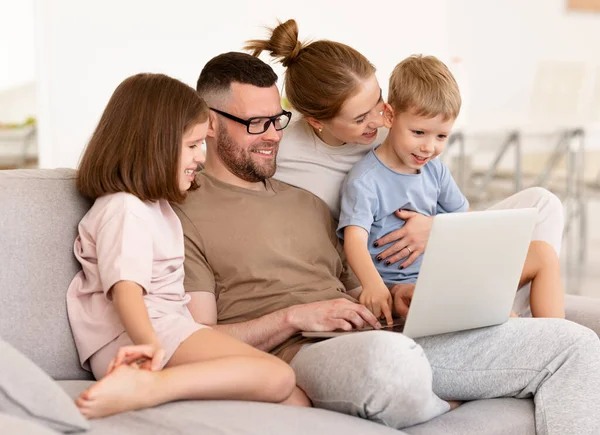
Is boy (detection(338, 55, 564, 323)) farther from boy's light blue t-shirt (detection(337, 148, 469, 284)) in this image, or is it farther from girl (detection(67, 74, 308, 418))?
girl (detection(67, 74, 308, 418))

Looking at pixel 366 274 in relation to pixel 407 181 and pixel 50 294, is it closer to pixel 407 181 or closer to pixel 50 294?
pixel 407 181

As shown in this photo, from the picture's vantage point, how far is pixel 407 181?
2406 mm

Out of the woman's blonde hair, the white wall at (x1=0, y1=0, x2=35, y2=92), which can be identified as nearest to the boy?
the woman's blonde hair

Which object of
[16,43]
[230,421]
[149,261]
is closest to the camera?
[230,421]

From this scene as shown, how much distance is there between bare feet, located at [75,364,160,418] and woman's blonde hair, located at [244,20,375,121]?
104cm

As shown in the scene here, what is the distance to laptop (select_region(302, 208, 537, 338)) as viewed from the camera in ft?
5.75

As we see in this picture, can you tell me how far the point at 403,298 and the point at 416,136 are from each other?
424mm

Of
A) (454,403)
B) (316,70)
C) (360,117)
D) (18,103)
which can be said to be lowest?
(18,103)

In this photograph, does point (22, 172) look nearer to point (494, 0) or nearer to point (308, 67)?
point (308, 67)

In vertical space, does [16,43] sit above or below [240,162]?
below

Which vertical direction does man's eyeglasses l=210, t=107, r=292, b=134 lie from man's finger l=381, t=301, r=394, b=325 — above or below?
above

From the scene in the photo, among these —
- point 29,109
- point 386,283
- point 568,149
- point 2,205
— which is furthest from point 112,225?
point 29,109

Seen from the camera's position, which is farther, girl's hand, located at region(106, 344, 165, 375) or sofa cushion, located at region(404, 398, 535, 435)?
sofa cushion, located at region(404, 398, 535, 435)

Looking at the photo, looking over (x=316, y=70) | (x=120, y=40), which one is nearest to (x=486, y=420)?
(x=316, y=70)
